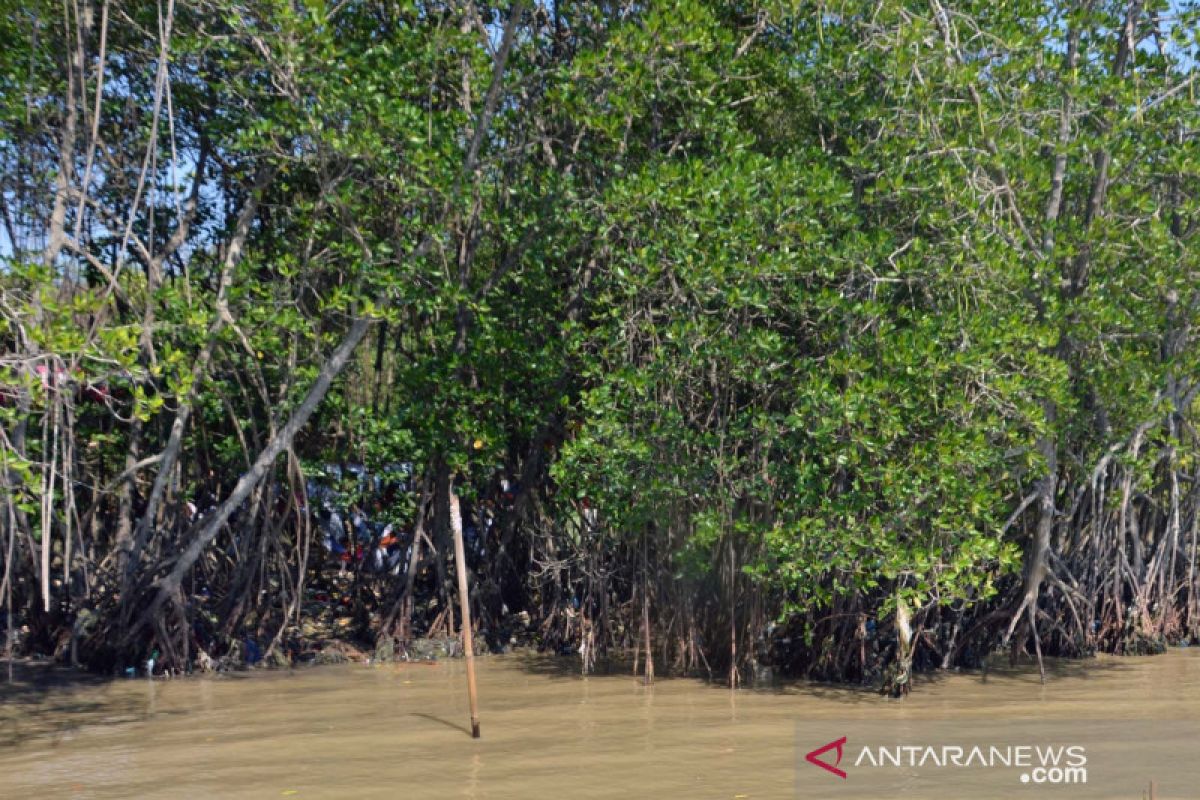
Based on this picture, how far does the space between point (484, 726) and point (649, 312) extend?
2393mm

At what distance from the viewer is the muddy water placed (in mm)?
5812

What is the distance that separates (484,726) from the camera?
6.90m

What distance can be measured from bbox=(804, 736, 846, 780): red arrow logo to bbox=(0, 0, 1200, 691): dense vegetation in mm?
940

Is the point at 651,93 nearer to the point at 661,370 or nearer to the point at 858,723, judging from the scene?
the point at 661,370

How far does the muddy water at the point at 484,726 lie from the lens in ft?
19.1

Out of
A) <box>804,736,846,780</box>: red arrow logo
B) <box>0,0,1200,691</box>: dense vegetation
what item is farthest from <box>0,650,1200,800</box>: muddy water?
<box>0,0,1200,691</box>: dense vegetation

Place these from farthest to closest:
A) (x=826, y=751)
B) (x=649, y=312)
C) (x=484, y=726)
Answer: (x=649, y=312) → (x=484, y=726) → (x=826, y=751)

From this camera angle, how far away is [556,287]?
8359 millimetres

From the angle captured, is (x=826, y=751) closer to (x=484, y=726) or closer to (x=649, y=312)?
(x=484, y=726)

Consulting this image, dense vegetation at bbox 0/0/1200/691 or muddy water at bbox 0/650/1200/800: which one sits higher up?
dense vegetation at bbox 0/0/1200/691

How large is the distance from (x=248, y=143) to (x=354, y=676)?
127 inches

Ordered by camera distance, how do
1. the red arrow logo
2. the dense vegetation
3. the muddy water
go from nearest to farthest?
the muddy water → the red arrow logo → the dense vegetation

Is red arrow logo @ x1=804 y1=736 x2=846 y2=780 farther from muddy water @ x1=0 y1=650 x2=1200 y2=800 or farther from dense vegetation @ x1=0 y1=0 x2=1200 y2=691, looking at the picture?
dense vegetation @ x1=0 y1=0 x2=1200 y2=691

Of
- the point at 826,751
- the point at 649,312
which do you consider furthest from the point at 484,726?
the point at 649,312
